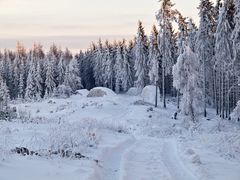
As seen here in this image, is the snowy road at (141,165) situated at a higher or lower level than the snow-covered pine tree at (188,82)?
lower

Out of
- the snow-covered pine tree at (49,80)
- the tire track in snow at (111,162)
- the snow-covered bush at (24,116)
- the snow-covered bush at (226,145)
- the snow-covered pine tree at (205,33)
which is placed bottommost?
the snow-covered bush at (226,145)

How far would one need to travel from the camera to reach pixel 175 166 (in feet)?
43.7

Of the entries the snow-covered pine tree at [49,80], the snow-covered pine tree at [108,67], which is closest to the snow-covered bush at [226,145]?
the snow-covered pine tree at [49,80]

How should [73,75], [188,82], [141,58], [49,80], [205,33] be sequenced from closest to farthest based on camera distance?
[188,82] < [205,33] < [141,58] < [49,80] < [73,75]

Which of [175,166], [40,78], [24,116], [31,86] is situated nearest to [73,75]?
[40,78]

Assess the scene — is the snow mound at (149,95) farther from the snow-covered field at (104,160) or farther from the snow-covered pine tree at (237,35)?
the snow-covered field at (104,160)

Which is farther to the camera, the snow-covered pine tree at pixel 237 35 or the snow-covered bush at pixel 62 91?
the snow-covered bush at pixel 62 91

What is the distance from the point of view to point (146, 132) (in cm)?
2916

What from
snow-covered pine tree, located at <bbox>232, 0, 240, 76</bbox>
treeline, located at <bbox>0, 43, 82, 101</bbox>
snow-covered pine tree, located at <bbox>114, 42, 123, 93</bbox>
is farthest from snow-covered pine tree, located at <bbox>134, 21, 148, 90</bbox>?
snow-covered pine tree, located at <bbox>232, 0, 240, 76</bbox>

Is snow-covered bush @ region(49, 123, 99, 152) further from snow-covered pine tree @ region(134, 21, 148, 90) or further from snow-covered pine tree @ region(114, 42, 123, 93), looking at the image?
snow-covered pine tree @ region(114, 42, 123, 93)

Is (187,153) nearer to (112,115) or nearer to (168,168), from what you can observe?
(168,168)

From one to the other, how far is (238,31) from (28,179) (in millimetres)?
19323

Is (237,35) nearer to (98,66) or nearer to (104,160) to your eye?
(104,160)

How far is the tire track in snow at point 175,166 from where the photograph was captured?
11383mm
